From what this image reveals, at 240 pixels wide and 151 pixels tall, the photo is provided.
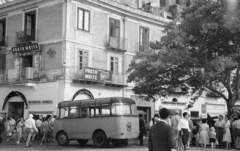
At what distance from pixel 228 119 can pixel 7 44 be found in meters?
19.6

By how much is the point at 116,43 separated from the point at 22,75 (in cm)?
822

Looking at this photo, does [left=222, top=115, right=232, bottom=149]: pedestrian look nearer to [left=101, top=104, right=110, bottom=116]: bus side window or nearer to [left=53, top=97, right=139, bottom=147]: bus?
[left=53, top=97, right=139, bottom=147]: bus

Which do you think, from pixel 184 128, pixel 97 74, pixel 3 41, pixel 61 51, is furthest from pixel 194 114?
pixel 184 128

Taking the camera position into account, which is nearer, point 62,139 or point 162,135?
point 162,135

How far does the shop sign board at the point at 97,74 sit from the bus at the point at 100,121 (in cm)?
655

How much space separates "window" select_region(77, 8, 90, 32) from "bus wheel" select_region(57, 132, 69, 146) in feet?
32.5

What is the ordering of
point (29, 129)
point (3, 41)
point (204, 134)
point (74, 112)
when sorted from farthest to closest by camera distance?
point (3, 41) → point (74, 112) → point (29, 129) → point (204, 134)

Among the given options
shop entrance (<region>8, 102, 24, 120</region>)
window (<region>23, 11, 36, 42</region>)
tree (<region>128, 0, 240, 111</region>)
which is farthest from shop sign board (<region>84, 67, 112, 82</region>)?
shop entrance (<region>8, 102, 24, 120</region>)

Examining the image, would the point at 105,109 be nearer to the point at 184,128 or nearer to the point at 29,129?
the point at 29,129

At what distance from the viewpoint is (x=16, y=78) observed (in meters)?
29.1

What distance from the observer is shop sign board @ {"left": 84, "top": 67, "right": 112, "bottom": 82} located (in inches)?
1097

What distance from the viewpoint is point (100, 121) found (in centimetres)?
1986

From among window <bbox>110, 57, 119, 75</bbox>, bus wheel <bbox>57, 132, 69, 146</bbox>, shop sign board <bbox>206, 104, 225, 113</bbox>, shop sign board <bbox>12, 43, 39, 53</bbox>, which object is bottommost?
bus wheel <bbox>57, 132, 69, 146</bbox>

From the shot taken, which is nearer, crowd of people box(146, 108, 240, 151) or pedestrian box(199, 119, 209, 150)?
crowd of people box(146, 108, 240, 151)
